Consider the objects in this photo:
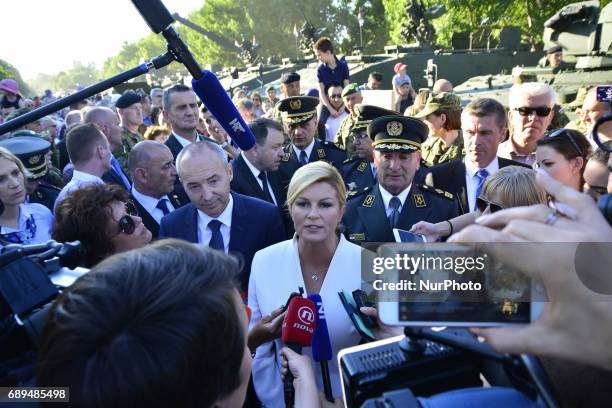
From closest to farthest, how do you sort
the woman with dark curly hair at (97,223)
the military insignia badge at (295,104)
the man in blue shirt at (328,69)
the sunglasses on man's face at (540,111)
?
the woman with dark curly hair at (97,223)
the sunglasses on man's face at (540,111)
the military insignia badge at (295,104)
the man in blue shirt at (328,69)

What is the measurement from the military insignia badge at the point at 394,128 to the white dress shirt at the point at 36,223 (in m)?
2.69

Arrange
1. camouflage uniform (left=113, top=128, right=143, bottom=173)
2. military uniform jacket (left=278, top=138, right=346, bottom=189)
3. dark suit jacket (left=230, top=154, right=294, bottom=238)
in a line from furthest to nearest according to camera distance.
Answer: camouflage uniform (left=113, top=128, right=143, bottom=173), military uniform jacket (left=278, top=138, right=346, bottom=189), dark suit jacket (left=230, top=154, right=294, bottom=238)

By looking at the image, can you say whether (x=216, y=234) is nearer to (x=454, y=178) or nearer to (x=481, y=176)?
(x=454, y=178)

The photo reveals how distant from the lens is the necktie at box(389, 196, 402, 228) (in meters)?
3.40

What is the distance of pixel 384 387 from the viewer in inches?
46.7

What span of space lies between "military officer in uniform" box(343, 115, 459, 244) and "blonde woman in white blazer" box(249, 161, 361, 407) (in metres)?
0.52

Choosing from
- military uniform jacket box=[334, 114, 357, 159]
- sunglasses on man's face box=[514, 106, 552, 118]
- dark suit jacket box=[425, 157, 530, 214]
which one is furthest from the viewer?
military uniform jacket box=[334, 114, 357, 159]

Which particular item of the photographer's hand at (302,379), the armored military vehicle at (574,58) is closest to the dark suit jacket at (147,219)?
the photographer's hand at (302,379)

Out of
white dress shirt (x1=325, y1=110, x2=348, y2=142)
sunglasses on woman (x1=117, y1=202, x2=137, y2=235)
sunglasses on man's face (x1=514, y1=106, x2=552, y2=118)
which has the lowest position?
white dress shirt (x1=325, y1=110, x2=348, y2=142)

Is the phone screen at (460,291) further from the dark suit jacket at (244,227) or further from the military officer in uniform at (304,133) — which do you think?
the military officer in uniform at (304,133)

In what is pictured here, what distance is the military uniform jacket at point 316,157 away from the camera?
521 centimetres

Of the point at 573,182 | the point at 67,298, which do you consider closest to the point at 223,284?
the point at 67,298

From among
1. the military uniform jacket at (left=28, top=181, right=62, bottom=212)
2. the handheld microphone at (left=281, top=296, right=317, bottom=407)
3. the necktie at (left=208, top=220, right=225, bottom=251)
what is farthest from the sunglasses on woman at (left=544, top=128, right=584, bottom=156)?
the military uniform jacket at (left=28, top=181, right=62, bottom=212)

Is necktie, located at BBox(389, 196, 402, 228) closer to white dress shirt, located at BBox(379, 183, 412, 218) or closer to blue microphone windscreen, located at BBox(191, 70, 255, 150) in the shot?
white dress shirt, located at BBox(379, 183, 412, 218)
